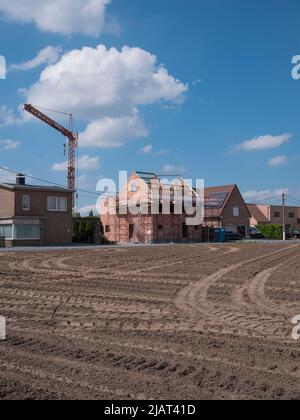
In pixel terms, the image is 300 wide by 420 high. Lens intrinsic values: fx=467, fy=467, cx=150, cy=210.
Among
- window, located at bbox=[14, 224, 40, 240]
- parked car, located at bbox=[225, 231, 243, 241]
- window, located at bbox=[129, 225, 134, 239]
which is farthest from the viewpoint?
parked car, located at bbox=[225, 231, 243, 241]

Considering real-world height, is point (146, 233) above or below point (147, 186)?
below

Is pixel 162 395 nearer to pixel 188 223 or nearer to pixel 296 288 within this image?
pixel 296 288

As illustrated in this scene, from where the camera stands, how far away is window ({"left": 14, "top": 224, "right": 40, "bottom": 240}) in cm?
4153

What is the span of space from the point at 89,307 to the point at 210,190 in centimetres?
6540

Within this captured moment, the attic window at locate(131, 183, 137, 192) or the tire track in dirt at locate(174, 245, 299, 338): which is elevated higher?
the attic window at locate(131, 183, 137, 192)

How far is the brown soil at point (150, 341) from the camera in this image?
5.12m

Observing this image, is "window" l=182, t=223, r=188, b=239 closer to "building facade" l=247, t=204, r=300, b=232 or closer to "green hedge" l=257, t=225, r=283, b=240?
"green hedge" l=257, t=225, r=283, b=240

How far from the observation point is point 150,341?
6992mm

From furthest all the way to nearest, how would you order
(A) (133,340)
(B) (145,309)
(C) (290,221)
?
(C) (290,221) → (B) (145,309) → (A) (133,340)

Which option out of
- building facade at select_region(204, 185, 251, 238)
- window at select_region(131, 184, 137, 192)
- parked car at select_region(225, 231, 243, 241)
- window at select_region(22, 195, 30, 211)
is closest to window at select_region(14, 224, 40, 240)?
window at select_region(22, 195, 30, 211)

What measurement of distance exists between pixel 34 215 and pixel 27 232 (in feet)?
6.16

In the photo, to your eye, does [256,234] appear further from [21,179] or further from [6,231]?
[6,231]
